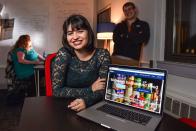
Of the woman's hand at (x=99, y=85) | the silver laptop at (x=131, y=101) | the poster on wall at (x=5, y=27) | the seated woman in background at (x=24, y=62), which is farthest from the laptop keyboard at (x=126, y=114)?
the poster on wall at (x=5, y=27)

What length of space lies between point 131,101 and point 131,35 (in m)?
2.01

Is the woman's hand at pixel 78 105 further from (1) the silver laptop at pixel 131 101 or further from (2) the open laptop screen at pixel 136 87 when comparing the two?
(2) the open laptop screen at pixel 136 87

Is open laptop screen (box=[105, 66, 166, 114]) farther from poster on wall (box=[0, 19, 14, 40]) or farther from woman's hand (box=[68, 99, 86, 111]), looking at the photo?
poster on wall (box=[0, 19, 14, 40])

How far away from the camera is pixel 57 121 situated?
1023mm

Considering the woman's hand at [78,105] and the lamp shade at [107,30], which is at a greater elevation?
the lamp shade at [107,30]

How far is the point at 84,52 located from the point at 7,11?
4290 mm

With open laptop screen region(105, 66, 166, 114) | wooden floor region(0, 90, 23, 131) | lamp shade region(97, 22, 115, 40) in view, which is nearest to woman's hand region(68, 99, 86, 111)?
open laptop screen region(105, 66, 166, 114)

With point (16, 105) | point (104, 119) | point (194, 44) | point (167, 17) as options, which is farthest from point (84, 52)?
point (16, 105)

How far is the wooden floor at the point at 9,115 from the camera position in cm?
299

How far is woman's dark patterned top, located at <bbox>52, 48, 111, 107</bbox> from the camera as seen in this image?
1.46 meters

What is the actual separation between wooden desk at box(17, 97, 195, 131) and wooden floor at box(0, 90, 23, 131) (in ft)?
6.33

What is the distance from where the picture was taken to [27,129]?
924mm

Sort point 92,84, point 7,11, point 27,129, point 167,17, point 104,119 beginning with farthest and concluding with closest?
point 7,11, point 167,17, point 92,84, point 104,119, point 27,129

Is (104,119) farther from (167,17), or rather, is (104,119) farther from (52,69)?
(167,17)
